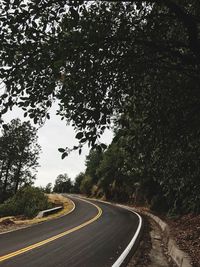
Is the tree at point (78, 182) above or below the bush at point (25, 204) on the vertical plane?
above

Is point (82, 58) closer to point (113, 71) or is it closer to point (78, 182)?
point (113, 71)

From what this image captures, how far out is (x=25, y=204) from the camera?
101 ft

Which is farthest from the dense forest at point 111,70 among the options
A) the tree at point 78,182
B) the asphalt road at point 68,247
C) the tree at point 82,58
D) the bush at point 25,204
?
the tree at point 78,182

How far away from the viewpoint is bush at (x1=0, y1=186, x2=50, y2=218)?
28.9 m

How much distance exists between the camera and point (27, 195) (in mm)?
32406

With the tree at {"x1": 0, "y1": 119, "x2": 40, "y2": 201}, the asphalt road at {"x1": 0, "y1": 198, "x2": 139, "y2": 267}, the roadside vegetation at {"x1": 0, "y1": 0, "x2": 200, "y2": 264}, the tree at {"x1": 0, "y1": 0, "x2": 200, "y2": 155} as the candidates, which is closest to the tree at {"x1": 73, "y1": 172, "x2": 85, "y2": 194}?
the tree at {"x1": 0, "y1": 119, "x2": 40, "y2": 201}

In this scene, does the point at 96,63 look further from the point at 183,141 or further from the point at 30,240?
the point at 30,240

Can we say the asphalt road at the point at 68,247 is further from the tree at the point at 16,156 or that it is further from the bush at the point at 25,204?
the tree at the point at 16,156

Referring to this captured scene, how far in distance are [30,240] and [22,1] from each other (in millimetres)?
9094

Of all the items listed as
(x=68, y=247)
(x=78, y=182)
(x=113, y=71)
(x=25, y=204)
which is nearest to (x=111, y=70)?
(x=113, y=71)

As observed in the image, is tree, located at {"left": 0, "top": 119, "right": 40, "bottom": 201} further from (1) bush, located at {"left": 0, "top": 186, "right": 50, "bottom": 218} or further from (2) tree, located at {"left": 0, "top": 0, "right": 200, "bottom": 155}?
(2) tree, located at {"left": 0, "top": 0, "right": 200, "bottom": 155}

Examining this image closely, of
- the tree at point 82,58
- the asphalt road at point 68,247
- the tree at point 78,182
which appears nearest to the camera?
the tree at point 82,58

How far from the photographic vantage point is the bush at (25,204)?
28942 mm

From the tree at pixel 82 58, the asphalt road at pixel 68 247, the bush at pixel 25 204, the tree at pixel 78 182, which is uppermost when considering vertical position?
the tree at pixel 78 182
